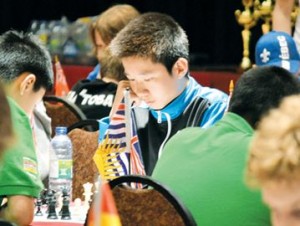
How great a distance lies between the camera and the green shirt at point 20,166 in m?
4.24

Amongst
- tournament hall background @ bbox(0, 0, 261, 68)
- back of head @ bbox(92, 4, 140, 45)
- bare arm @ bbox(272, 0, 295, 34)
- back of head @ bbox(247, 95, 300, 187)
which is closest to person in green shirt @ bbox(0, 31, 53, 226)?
back of head @ bbox(247, 95, 300, 187)

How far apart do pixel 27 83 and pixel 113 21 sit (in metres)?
2.84

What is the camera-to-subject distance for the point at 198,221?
3.90 m

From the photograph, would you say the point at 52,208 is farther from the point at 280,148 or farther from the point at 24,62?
the point at 280,148

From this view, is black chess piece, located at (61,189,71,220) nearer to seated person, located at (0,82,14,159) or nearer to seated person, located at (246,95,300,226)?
seated person, located at (0,82,14,159)

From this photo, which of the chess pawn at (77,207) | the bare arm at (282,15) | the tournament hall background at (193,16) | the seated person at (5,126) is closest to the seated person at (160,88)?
the chess pawn at (77,207)

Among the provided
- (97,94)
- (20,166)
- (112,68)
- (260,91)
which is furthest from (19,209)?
(97,94)

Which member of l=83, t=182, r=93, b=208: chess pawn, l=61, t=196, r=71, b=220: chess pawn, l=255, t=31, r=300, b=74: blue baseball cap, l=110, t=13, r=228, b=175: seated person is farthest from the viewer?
l=255, t=31, r=300, b=74: blue baseball cap

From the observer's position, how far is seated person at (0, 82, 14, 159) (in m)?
3.18

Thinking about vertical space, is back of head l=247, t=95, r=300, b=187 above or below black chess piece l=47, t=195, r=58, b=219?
above

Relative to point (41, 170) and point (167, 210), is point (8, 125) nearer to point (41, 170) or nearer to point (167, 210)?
point (167, 210)

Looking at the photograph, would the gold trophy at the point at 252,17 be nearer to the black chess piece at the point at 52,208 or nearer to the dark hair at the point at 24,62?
the dark hair at the point at 24,62

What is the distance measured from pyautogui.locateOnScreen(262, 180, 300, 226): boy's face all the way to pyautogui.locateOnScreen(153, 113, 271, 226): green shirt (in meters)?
0.89

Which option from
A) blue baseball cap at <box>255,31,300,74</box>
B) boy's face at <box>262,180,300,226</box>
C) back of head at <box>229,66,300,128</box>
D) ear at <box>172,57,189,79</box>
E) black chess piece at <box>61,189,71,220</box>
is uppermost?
boy's face at <box>262,180,300,226</box>
